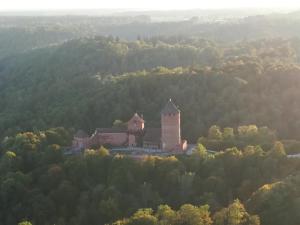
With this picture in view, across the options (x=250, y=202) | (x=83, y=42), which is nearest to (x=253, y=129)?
(x=250, y=202)

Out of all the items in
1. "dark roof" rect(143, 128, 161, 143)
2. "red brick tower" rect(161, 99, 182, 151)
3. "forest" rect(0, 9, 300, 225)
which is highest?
"red brick tower" rect(161, 99, 182, 151)

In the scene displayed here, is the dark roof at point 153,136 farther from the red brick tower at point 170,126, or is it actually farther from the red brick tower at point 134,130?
the red brick tower at point 170,126

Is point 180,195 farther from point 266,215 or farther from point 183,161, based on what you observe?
point 266,215

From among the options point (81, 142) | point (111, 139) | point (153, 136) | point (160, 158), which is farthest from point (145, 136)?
point (81, 142)

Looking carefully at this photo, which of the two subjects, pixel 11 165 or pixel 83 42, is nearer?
pixel 11 165

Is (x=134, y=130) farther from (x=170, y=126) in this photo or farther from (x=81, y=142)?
(x=81, y=142)

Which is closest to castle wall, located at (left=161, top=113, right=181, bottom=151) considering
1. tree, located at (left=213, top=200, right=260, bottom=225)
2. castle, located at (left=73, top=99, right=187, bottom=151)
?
castle, located at (left=73, top=99, right=187, bottom=151)

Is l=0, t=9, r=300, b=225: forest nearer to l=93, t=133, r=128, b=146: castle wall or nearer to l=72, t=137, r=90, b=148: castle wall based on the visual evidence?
l=72, t=137, r=90, b=148: castle wall
